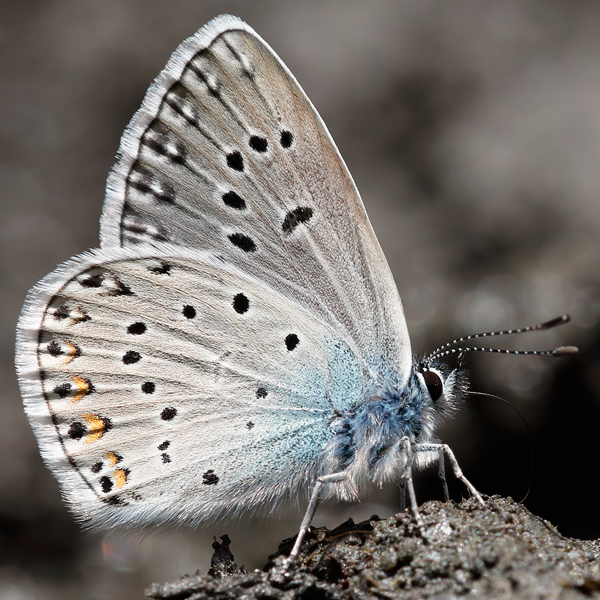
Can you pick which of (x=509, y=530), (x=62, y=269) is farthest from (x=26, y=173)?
(x=509, y=530)

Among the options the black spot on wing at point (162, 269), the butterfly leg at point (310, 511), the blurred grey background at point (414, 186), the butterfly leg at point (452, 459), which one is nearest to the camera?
the butterfly leg at point (310, 511)

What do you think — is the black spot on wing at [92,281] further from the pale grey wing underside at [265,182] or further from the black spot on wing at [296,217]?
the black spot on wing at [296,217]

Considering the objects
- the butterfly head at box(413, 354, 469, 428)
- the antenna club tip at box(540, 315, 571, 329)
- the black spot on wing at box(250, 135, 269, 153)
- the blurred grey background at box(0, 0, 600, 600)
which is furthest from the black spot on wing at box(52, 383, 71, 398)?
the antenna club tip at box(540, 315, 571, 329)

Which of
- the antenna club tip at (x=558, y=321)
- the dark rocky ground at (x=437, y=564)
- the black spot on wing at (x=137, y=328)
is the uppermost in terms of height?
the black spot on wing at (x=137, y=328)

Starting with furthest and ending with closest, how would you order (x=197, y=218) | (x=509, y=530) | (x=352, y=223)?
(x=197, y=218) → (x=352, y=223) → (x=509, y=530)

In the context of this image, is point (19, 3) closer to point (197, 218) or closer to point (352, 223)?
point (197, 218)

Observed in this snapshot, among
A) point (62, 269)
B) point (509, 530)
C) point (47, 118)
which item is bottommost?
point (509, 530)

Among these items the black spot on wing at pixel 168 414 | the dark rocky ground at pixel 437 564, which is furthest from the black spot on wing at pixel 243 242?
the dark rocky ground at pixel 437 564
